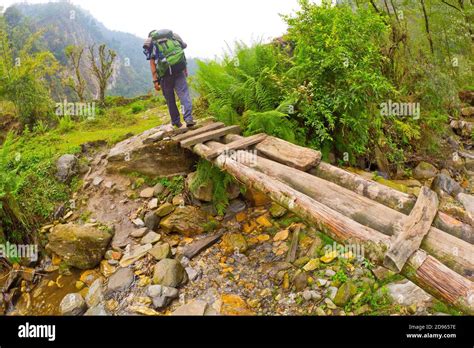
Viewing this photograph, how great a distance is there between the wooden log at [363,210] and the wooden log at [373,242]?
193 millimetres

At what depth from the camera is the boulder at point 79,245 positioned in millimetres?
4566

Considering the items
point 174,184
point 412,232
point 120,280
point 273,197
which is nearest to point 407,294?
point 412,232

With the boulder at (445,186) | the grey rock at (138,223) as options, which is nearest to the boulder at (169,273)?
the grey rock at (138,223)

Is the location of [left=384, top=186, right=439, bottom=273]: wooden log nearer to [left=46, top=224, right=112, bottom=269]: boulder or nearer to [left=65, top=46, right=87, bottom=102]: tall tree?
[left=46, top=224, right=112, bottom=269]: boulder

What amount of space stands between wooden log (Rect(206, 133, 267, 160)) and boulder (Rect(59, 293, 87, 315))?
2543 millimetres

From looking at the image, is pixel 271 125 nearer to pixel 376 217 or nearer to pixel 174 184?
pixel 174 184

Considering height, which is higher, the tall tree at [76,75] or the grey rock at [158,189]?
the tall tree at [76,75]

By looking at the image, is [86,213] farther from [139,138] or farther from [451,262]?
[451,262]

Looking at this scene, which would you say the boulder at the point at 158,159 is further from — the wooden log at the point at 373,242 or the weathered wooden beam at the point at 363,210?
the wooden log at the point at 373,242

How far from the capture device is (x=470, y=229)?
2.25m

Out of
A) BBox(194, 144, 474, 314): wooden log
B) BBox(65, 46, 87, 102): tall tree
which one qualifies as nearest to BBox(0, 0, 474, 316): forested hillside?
BBox(194, 144, 474, 314): wooden log

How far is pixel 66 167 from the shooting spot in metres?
6.25

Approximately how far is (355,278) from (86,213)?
462 cm
